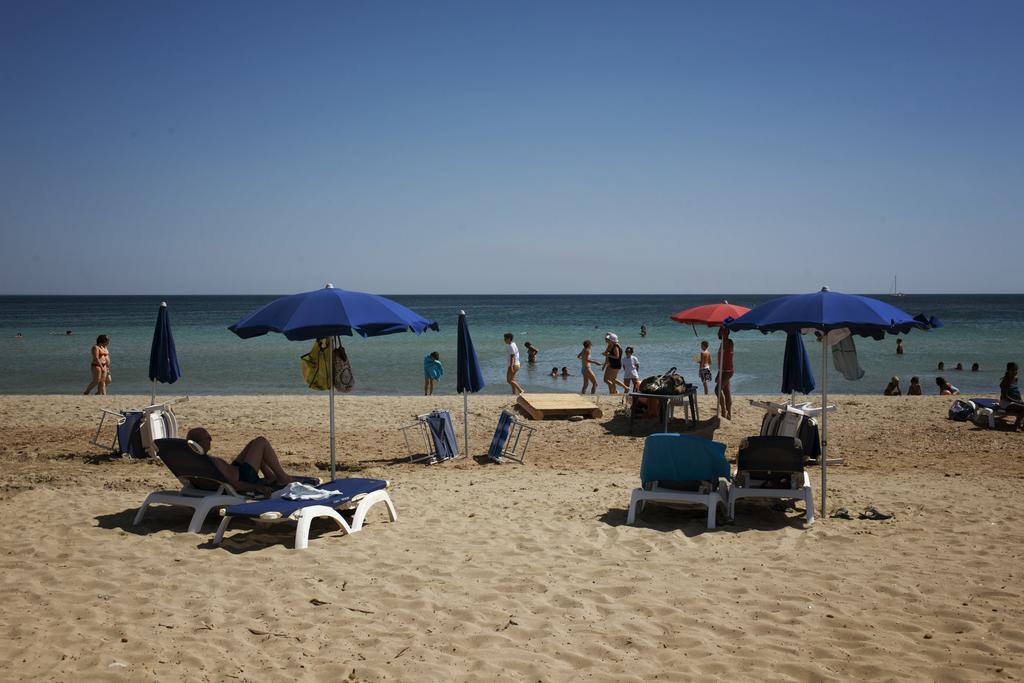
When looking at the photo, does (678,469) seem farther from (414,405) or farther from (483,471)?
(414,405)

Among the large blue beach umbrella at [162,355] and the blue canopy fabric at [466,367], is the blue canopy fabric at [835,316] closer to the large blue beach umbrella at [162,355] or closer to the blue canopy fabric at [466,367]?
the blue canopy fabric at [466,367]

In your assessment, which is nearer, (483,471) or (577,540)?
(577,540)

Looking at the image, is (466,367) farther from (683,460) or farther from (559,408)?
(683,460)

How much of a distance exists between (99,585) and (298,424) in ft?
26.5

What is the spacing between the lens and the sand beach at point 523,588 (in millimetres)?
4133

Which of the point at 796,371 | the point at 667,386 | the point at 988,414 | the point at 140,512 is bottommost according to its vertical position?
the point at 140,512

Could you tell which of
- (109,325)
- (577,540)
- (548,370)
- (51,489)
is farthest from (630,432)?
(109,325)

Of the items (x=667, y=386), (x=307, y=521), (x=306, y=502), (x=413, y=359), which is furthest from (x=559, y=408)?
(x=413, y=359)

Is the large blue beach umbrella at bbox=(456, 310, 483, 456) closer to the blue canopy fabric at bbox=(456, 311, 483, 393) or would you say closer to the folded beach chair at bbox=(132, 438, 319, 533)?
the blue canopy fabric at bbox=(456, 311, 483, 393)

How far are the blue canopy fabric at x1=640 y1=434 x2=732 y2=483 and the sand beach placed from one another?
0.43 metres

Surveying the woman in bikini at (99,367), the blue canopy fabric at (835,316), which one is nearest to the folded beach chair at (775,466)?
the blue canopy fabric at (835,316)

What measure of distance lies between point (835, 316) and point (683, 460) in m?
1.89

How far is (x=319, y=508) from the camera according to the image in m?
6.38

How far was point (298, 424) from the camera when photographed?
43.6 ft
